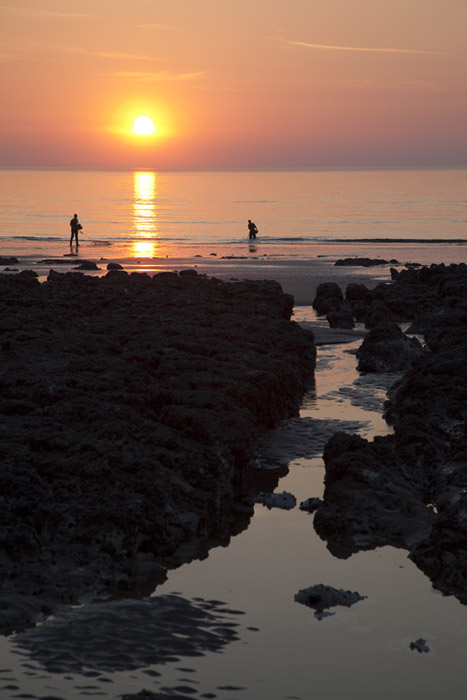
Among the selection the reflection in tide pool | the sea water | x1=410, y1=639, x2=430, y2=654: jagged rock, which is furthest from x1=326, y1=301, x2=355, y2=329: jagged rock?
the reflection in tide pool

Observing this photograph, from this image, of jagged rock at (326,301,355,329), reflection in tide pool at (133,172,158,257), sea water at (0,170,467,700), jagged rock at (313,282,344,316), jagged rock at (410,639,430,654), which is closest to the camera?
sea water at (0,170,467,700)

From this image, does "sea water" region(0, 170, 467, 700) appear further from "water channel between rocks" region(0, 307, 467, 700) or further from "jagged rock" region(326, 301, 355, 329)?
"jagged rock" region(326, 301, 355, 329)

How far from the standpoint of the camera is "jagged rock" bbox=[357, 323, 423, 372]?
73.6ft

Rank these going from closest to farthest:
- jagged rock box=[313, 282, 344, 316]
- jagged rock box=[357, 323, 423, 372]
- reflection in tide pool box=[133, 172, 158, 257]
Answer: jagged rock box=[357, 323, 423, 372]
jagged rock box=[313, 282, 344, 316]
reflection in tide pool box=[133, 172, 158, 257]

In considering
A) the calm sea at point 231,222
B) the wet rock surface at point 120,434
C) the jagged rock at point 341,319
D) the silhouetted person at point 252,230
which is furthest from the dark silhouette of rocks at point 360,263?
the wet rock surface at point 120,434

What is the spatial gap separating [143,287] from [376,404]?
11.5 metres

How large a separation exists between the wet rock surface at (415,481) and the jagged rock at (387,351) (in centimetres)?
361

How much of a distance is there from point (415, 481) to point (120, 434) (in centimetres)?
448

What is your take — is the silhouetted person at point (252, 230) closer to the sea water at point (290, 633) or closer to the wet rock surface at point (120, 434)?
the wet rock surface at point (120, 434)

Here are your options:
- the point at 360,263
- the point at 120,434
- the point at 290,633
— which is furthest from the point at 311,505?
the point at 360,263

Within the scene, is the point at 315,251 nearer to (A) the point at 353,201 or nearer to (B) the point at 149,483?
(B) the point at 149,483

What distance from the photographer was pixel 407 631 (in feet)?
29.0

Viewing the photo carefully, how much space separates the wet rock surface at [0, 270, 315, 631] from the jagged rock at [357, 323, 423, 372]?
1.68 metres

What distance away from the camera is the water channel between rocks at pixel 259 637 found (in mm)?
7629
